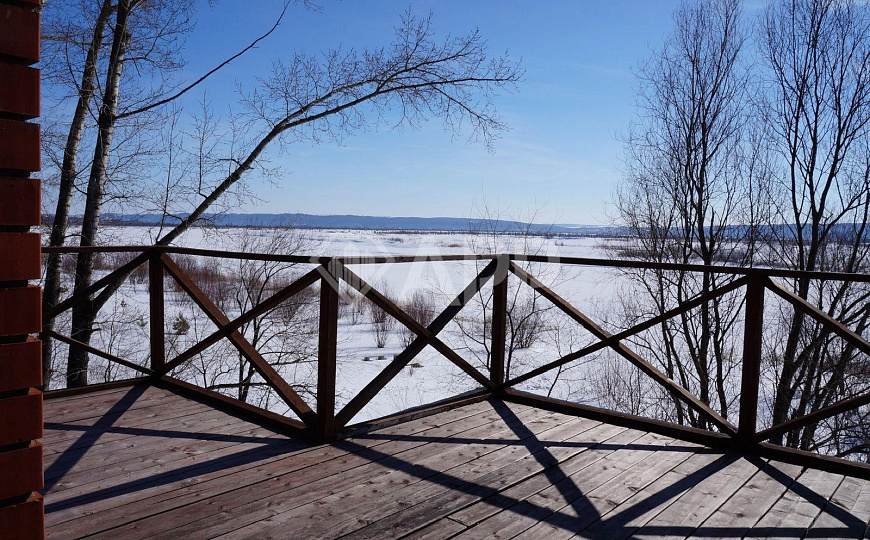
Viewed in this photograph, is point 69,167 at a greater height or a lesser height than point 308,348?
greater

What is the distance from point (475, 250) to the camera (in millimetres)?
10242

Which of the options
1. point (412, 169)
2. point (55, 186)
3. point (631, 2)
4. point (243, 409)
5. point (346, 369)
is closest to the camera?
point (243, 409)

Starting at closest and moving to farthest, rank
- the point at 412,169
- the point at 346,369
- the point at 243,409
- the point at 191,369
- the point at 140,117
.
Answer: the point at 243,409
the point at 140,117
the point at 191,369
the point at 346,369
the point at 412,169

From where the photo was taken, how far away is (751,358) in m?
3.06

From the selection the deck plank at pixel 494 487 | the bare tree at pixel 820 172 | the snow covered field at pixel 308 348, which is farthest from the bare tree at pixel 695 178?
the deck plank at pixel 494 487

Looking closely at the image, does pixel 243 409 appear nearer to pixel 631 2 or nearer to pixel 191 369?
pixel 191 369

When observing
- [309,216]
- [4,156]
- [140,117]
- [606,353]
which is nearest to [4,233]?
[4,156]

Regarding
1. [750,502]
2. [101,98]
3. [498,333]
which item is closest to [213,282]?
[101,98]

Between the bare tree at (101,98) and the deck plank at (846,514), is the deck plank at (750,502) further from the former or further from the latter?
the bare tree at (101,98)

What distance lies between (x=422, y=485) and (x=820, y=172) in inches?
372

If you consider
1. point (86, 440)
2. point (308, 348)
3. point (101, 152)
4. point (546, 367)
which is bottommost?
point (308, 348)

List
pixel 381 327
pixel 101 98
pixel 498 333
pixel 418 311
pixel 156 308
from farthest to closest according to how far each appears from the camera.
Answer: pixel 381 327 < pixel 418 311 < pixel 101 98 < pixel 156 308 < pixel 498 333

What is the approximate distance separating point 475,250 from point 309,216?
310 centimetres

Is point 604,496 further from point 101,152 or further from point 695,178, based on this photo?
point 695,178
